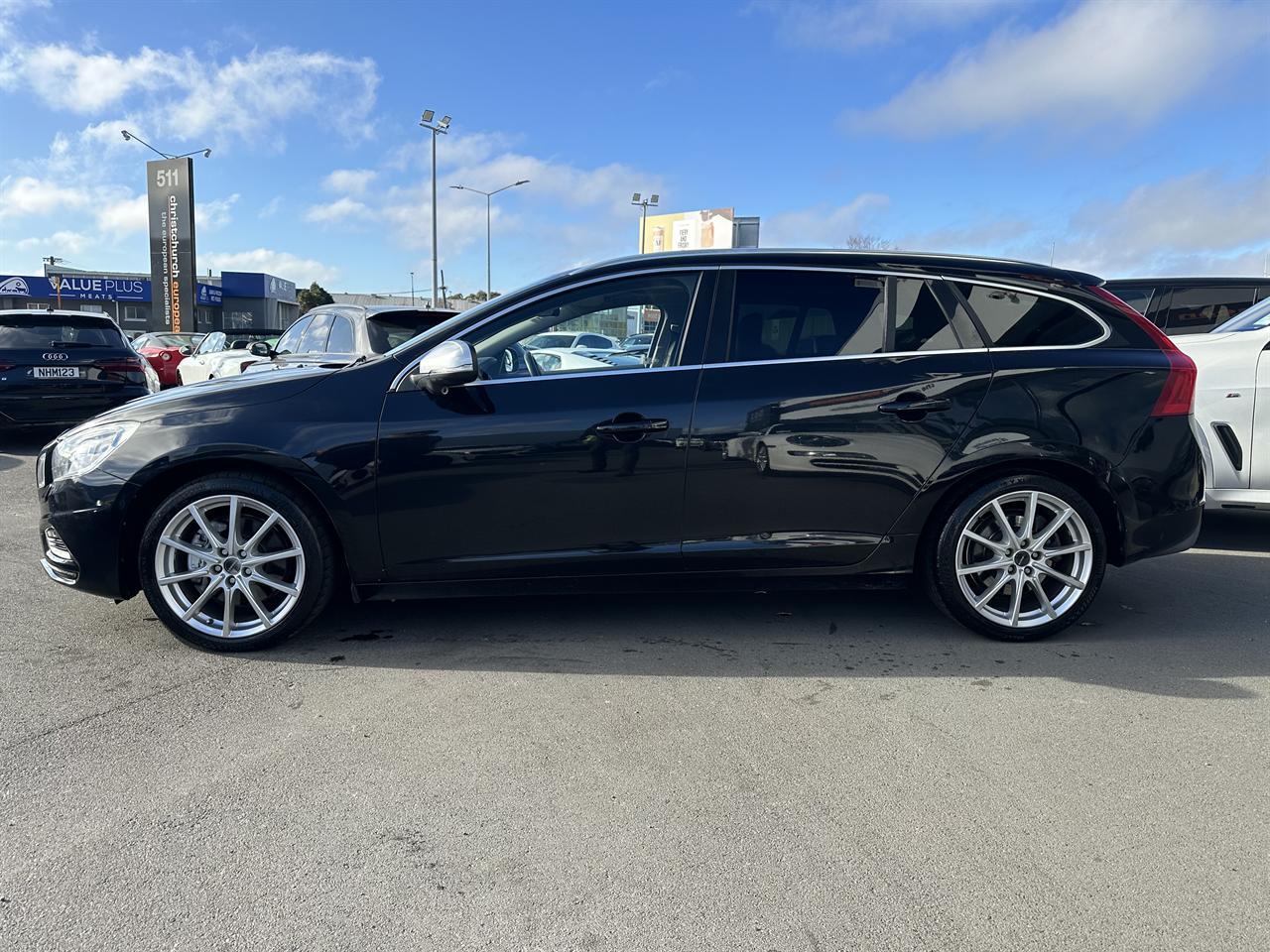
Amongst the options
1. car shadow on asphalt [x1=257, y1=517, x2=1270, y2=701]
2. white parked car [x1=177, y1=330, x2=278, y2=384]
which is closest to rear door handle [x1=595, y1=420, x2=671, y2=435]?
car shadow on asphalt [x1=257, y1=517, x2=1270, y2=701]

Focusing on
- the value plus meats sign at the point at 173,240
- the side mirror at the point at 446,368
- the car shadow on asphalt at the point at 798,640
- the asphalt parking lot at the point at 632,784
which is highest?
the value plus meats sign at the point at 173,240

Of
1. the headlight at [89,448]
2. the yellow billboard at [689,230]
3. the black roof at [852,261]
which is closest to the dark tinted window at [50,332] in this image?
the headlight at [89,448]

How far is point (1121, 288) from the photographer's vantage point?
7527mm

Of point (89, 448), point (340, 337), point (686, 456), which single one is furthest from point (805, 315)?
point (340, 337)

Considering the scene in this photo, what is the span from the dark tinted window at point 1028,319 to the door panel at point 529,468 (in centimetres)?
141

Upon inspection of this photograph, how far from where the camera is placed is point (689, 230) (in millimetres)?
44656

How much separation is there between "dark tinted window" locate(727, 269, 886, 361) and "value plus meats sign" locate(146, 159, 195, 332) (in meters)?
39.9

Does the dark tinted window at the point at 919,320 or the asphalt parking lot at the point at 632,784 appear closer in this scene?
the asphalt parking lot at the point at 632,784

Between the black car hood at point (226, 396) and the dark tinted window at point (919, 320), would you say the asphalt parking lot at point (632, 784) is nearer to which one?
the black car hood at point (226, 396)

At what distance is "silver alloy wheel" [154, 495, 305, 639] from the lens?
3.50 metres

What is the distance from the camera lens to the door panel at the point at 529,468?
345cm

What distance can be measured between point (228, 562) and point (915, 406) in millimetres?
3009

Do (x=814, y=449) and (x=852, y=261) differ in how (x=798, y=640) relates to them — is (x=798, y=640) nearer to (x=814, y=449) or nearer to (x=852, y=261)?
(x=814, y=449)

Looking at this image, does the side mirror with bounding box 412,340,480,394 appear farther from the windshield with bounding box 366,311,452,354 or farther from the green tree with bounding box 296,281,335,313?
the green tree with bounding box 296,281,335,313
